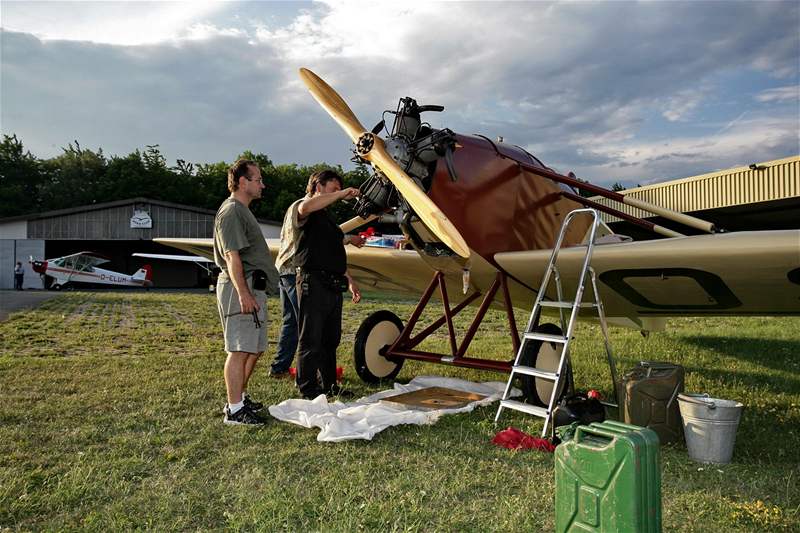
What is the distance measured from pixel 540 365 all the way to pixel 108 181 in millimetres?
63559

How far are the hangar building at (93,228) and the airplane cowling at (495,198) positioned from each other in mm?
33339

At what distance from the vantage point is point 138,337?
30.8 ft

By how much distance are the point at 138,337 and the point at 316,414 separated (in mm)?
6492

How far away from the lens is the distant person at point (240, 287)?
399 cm

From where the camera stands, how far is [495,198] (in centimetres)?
504

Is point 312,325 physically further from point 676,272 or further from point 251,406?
point 676,272

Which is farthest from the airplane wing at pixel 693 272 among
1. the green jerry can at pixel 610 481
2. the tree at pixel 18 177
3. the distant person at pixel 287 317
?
the tree at pixel 18 177

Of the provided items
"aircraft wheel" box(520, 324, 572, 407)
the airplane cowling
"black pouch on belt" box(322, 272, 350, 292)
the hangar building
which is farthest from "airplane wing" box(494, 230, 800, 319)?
the hangar building

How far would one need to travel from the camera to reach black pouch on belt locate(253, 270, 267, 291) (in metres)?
4.20

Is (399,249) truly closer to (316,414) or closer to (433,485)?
(316,414)

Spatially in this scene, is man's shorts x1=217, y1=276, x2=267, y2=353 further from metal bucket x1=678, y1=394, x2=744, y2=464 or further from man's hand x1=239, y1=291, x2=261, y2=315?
metal bucket x1=678, y1=394, x2=744, y2=464

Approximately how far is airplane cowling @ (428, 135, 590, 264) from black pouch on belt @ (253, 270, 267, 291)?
5.09 feet

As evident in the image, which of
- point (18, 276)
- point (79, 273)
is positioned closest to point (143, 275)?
point (79, 273)

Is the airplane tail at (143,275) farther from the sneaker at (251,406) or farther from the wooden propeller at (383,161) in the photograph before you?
the sneaker at (251,406)
